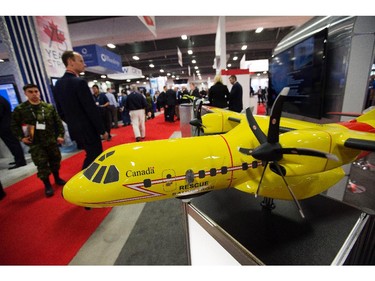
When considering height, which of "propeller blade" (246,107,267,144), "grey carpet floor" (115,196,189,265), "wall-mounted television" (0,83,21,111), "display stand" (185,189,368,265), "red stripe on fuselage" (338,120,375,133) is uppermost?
"wall-mounted television" (0,83,21,111)

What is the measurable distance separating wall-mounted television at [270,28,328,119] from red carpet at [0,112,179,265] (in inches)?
182

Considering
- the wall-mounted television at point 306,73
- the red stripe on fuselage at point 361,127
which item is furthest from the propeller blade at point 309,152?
the wall-mounted television at point 306,73

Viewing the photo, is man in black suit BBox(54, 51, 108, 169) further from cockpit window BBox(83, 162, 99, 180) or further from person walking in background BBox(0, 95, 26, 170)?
person walking in background BBox(0, 95, 26, 170)

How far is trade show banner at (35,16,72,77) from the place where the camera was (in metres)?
6.25

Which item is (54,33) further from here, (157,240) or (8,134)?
(157,240)

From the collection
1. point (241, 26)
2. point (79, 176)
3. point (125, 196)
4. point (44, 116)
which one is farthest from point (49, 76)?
point (241, 26)

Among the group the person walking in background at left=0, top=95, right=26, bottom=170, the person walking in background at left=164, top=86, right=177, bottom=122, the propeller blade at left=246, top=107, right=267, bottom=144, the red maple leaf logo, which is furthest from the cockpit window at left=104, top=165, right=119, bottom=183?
the person walking in background at left=164, top=86, right=177, bottom=122

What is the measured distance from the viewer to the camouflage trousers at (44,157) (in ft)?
13.1

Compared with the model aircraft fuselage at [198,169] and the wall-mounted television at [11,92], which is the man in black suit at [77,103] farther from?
the wall-mounted television at [11,92]

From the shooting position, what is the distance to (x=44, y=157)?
4.06 m

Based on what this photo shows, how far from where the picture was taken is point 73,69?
129 inches

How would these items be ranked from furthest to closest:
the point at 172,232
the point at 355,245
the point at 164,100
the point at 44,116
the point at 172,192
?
the point at 164,100
the point at 44,116
the point at 172,232
the point at 172,192
the point at 355,245

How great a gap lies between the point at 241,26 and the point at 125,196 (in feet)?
38.5

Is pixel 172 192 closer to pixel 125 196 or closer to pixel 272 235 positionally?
pixel 125 196
